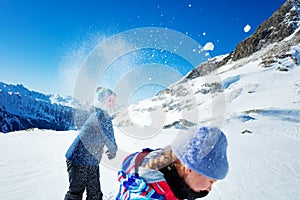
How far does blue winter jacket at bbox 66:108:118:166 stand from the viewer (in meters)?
3.27

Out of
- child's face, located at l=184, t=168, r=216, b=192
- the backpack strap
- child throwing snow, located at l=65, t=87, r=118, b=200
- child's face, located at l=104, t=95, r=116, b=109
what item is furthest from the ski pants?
child's face, located at l=184, t=168, r=216, b=192

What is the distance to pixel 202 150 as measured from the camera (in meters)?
1.21

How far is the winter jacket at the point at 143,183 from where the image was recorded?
3.85ft

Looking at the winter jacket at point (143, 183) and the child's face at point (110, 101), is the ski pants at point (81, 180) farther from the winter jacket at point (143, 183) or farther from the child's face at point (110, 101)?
the winter jacket at point (143, 183)

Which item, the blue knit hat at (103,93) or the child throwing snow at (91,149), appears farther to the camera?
the blue knit hat at (103,93)

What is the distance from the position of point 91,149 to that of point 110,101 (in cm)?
69

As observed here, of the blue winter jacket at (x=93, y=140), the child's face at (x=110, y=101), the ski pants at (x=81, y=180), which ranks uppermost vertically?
the child's face at (x=110, y=101)

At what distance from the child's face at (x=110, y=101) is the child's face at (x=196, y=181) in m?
2.30

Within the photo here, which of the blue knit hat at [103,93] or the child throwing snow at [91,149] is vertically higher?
the blue knit hat at [103,93]

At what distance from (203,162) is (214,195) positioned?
3.17m

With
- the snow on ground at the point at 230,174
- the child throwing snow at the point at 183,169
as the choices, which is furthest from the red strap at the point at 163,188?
the snow on ground at the point at 230,174

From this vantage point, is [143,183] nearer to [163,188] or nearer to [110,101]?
[163,188]

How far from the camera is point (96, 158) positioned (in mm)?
3346

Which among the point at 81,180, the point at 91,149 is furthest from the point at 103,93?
the point at 81,180
